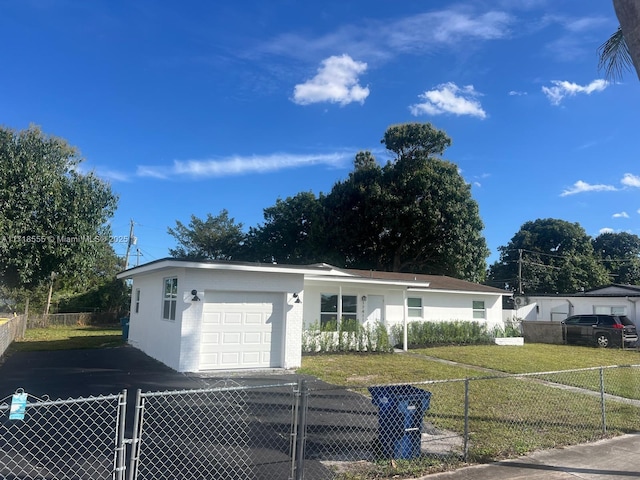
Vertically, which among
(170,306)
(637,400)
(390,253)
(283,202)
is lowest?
(637,400)

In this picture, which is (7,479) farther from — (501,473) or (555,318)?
(555,318)

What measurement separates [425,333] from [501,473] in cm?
1372

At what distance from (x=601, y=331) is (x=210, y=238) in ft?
95.5

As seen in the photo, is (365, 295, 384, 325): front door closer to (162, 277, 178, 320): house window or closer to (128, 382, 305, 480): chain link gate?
(162, 277, 178, 320): house window

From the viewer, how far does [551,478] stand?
4586mm

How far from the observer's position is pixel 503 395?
905cm

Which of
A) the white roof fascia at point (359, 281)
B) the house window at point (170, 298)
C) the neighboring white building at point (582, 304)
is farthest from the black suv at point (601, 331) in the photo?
the house window at point (170, 298)

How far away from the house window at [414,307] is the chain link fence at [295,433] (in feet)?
34.3

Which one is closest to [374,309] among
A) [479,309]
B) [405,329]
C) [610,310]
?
[405,329]

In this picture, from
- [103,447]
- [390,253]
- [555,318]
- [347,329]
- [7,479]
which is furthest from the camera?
[390,253]

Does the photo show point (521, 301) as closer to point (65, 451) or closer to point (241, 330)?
point (241, 330)

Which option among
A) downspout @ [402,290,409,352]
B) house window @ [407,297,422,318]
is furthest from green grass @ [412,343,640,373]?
house window @ [407,297,422,318]

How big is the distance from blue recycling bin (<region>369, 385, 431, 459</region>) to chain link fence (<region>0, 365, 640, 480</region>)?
1 centimetres

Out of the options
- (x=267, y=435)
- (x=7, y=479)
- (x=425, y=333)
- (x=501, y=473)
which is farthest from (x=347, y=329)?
(x=7, y=479)
